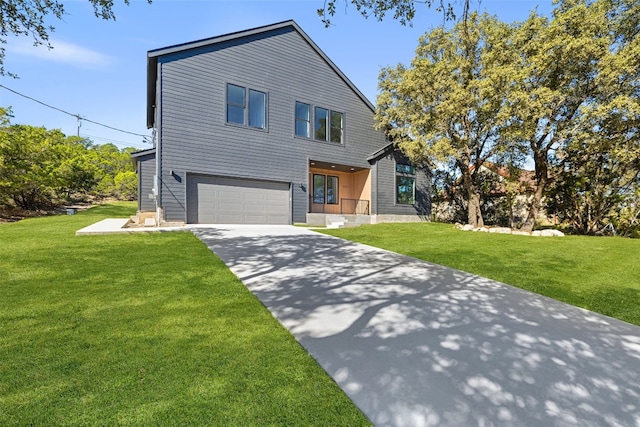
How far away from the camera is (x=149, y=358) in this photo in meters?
2.35

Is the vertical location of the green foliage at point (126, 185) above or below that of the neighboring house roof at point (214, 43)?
below

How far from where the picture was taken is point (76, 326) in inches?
113

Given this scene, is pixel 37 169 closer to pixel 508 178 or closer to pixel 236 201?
pixel 236 201

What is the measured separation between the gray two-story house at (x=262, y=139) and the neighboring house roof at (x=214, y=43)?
44 millimetres

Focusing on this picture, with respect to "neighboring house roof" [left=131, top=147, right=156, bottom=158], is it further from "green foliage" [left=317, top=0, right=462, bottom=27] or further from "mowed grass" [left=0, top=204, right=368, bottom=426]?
"green foliage" [left=317, top=0, right=462, bottom=27]

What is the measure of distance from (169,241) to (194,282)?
12.8 feet

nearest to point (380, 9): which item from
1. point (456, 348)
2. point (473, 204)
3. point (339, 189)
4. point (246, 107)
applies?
point (456, 348)

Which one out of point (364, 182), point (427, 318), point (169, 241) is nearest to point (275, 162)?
point (364, 182)

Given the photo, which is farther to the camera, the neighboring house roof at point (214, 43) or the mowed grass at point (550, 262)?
the neighboring house roof at point (214, 43)

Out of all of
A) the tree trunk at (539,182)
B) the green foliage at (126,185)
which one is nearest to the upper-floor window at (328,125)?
the tree trunk at (539,182)

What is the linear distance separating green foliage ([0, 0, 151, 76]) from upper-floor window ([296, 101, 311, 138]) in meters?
9.18

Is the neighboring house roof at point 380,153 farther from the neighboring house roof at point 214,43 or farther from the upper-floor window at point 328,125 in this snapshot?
the neighboring house roof at point 214,43

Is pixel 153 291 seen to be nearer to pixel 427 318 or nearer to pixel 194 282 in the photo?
pixel 194 282

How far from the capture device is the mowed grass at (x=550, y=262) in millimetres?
4336
